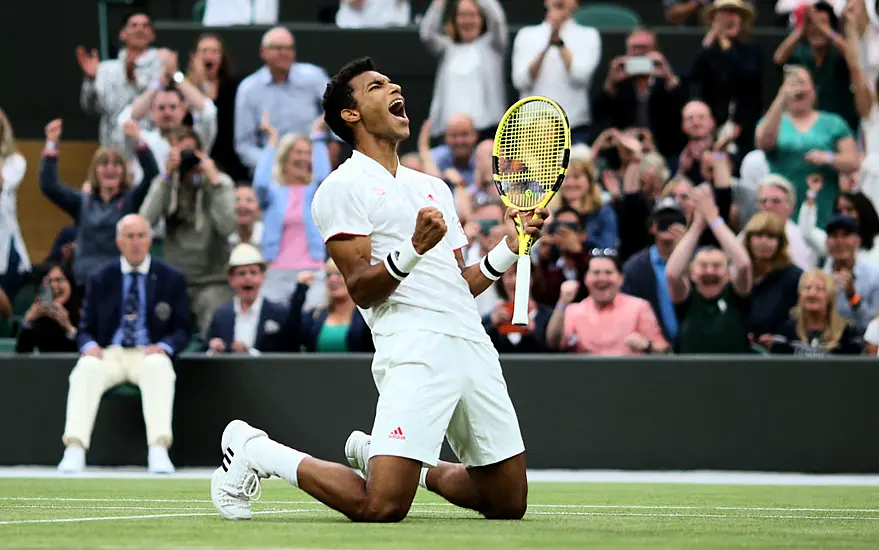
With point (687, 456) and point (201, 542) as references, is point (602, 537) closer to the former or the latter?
point (201, 542)

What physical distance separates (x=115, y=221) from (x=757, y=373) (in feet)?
17.5

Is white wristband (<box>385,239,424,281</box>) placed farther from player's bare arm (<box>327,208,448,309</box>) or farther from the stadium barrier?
the stadium barrier

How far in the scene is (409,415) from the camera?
618 cm

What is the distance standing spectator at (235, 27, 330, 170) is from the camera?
13984 mm

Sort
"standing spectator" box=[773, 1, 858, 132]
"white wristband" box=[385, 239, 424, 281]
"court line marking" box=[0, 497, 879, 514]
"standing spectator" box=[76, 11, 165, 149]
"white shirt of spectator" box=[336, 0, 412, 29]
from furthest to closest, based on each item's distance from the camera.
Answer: "white shirt of spectator" box=[336, 0, 412, 29]
"standing spectator" box=[76, 11, 165, 149]
"standing spectator" box=[773, 1, 858, 132]
"court line marking" box=[0, 497, 879, 514]
"white wristband" box=[385, 239, 424, 281]

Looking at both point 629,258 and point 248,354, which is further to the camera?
point 629,258

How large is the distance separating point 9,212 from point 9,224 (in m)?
0.10

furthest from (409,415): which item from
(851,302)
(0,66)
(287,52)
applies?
(0,66)

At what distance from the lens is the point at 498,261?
21.2 ft

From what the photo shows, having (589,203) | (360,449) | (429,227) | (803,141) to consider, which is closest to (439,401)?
(360,449)

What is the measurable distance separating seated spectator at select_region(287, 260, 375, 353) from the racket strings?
487 cm

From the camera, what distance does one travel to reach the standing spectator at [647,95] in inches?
551

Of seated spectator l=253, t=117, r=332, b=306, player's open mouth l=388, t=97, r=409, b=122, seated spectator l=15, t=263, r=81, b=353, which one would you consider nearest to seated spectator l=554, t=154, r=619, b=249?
seated spectator l=253, t=117, r=332, b=306

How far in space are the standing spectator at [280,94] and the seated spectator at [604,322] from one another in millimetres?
3631
